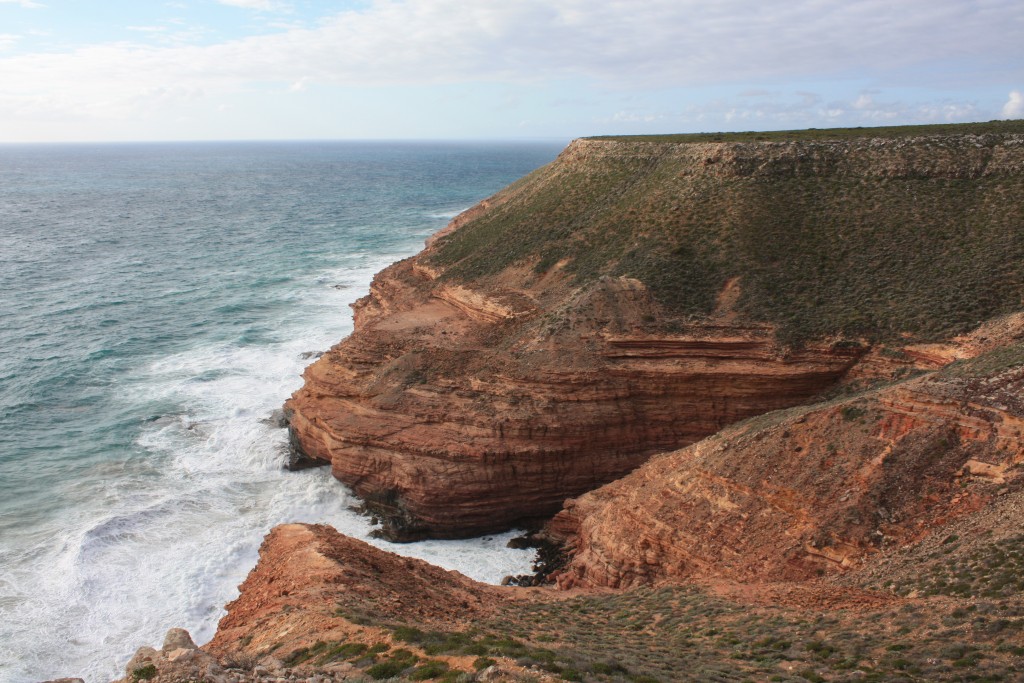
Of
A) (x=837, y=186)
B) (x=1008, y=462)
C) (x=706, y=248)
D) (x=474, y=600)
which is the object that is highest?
(x=837, y=186)

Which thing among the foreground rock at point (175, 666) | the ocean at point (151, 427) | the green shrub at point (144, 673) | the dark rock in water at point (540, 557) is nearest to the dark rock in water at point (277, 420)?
the ocean at point (151, 427)

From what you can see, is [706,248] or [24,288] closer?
[706,248]

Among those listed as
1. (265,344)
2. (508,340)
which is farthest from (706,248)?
(265,344)

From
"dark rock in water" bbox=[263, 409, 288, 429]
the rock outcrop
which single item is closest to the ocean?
"dark rock in water" bbox=[263, 409, 288, 429]

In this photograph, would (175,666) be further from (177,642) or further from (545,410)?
(545,410)

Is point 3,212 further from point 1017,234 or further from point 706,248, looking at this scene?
point 1017,234

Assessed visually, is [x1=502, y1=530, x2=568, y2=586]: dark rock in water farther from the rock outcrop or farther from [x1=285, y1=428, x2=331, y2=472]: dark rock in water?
[x1=285, y1=428, x2=331, y2=472]: dark rock in water

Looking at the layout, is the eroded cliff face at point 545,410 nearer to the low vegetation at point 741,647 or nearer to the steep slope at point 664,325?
the steep slope at point 664,325
